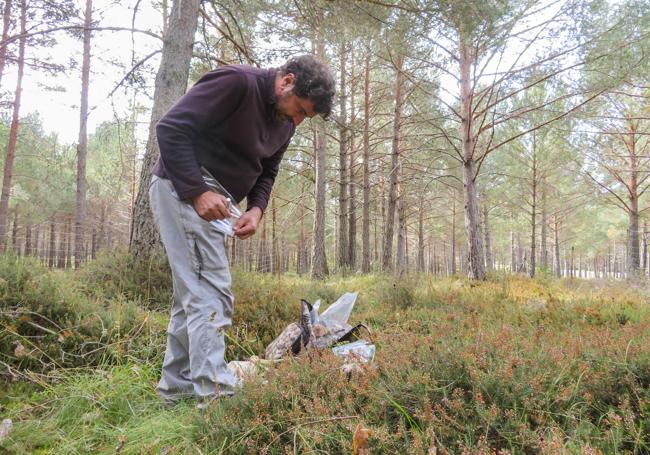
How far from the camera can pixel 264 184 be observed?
2.60 metres

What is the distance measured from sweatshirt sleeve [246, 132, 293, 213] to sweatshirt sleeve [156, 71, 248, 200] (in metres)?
0.58

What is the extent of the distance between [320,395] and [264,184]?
1424mm

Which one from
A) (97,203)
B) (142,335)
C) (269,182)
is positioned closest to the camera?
(269,182)

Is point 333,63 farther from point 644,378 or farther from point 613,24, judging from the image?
point 644,378

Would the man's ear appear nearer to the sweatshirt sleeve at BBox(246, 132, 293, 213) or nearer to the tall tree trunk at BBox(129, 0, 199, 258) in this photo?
the sweatshirt sleeve at BBox(246, 132, 293, 213)

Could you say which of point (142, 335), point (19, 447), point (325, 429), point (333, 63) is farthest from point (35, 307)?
point (333, 63)

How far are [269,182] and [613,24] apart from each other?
762cm


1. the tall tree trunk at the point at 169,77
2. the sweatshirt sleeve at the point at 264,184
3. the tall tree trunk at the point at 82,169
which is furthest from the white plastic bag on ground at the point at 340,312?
the tall tree trunk at the point at 82,169

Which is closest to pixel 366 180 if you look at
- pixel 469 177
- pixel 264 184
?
pixel 469 177

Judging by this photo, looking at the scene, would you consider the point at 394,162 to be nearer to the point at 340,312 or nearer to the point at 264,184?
the point at 340,312

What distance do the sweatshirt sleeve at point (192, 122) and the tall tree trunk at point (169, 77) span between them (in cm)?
270

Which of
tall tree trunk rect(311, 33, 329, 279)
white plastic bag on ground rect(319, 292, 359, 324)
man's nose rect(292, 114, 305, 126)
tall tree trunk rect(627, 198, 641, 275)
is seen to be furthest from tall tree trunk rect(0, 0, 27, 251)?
tall tree trunk rect(627, 198, 641, 275)

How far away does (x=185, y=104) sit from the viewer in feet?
6.41

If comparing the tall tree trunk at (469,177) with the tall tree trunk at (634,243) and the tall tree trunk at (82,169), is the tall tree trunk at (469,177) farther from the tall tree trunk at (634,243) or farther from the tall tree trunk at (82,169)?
the tall tree trunk at (82,169)
